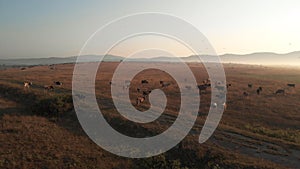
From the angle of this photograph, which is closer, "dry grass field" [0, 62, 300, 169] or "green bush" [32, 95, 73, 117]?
"dry grass field" [0, 62, 300, 169]

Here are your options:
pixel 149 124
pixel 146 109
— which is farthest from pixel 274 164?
pixel 146 109

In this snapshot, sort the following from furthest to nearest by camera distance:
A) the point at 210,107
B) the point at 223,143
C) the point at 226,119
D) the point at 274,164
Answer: the point at 210,107
the point at 226,119
the point at 223,143
the point at 274,164

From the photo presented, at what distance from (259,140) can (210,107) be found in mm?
13644

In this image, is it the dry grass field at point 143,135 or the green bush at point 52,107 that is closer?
the dry grass field at point 143,135

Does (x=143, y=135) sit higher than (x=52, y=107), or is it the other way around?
(x=52, y=107)

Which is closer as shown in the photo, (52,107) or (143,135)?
(143,135)

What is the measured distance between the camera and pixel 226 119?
31.0 m

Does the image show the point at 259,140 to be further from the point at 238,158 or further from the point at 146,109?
the point at 146,109

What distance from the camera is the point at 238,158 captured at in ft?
60.4

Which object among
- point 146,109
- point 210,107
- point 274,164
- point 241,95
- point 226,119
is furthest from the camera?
point 241,95

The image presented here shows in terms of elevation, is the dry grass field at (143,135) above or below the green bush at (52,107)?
below

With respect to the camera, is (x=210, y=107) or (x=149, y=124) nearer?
(x=149, y=124)

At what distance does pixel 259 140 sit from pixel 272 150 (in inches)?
92.8

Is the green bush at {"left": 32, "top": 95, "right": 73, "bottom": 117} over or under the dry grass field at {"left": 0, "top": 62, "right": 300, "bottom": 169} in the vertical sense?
over
